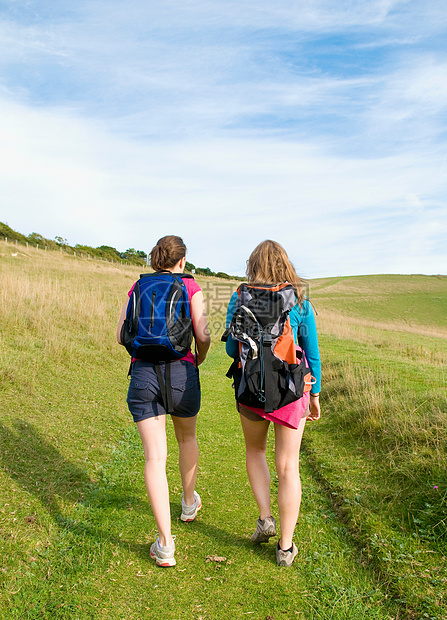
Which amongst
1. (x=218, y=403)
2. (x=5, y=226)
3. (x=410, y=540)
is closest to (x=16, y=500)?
(x=410, y=540)

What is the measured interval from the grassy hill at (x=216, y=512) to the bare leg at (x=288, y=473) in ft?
1.11

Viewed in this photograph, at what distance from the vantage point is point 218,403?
25.6 feet

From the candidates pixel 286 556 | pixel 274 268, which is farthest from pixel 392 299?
pixel 274 268

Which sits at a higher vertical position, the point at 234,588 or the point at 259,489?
the point at 259,489

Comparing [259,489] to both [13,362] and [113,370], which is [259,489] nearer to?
[13,362]

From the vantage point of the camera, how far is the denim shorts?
9.98 feet

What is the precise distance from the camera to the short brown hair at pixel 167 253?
3.19 metres

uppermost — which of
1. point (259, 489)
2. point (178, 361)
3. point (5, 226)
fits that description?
point (5, 226)

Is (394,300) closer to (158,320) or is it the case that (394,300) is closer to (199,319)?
(199,319)

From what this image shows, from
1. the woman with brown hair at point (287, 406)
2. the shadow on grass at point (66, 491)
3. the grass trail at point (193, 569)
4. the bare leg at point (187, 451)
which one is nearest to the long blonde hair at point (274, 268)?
the woman with brown hair at point (287, 406)

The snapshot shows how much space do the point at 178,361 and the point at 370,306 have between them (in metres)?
50.1

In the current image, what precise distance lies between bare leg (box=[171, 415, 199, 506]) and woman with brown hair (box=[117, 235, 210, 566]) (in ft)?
0.10

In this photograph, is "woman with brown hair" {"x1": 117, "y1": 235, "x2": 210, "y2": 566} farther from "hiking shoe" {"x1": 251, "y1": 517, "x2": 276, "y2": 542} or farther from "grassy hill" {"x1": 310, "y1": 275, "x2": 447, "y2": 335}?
"grassy hill" {"x1": 310, "y1": 275, "x2": 447, "y2": 335}

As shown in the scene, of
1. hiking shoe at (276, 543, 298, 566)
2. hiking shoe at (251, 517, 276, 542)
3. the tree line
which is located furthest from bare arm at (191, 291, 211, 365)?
the tree line
